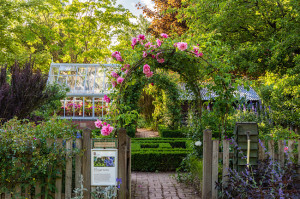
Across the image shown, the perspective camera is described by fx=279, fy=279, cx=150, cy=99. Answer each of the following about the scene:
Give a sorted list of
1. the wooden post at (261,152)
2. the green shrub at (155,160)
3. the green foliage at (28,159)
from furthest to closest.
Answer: the green shrub at (155,160) → the wooden post at (261,152) → the green foliage at (28,159)

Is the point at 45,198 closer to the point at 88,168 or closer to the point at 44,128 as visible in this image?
the point at 88,168

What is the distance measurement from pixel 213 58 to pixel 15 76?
5.04 metres

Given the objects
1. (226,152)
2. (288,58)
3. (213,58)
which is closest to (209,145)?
(226,152)

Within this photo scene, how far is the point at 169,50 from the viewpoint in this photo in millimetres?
5277

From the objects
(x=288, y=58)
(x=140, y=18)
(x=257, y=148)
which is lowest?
(x=257, y=148)

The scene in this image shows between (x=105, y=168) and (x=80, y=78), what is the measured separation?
12018mm

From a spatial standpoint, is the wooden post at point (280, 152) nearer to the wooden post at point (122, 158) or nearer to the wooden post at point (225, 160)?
the wooden post at point (225, 160)

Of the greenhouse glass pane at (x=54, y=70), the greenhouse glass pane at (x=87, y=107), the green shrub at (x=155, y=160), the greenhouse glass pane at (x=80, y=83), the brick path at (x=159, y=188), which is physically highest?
the greenhouse glass pane at (x=54, y=70)

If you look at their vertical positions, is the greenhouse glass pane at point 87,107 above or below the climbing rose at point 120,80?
below

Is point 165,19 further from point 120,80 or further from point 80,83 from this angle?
point 120,80

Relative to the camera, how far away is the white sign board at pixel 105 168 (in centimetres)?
412

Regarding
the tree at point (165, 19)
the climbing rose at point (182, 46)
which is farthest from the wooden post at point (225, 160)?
→ the tree at point (165, 19)

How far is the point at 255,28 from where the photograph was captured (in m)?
11.6

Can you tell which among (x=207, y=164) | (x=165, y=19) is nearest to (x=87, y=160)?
(x=207, y=164)
